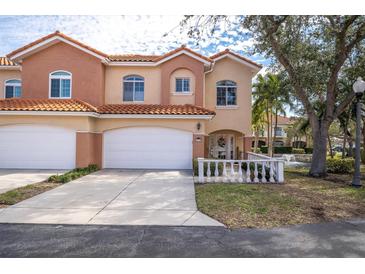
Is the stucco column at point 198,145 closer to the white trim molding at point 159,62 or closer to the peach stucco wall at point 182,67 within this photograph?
the peach stucco wall at point 182,67

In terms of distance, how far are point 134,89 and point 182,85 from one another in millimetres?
3093

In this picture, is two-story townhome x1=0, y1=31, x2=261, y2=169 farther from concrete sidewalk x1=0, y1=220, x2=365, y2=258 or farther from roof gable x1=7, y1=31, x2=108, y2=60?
concrete sidewalk x1=0, y1=220, x2=365, y2=258

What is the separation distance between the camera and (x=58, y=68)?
15.6 metres

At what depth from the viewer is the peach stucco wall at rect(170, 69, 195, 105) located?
16547mm

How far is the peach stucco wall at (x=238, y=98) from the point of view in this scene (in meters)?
17.2

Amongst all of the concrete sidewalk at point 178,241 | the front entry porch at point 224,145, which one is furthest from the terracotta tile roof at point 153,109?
the concrete sidewalk at point 178,241

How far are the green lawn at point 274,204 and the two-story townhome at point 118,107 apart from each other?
18.7ft

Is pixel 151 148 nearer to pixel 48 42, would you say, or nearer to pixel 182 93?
pixel 182 93

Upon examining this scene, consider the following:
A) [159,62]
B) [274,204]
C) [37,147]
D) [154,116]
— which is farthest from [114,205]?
[159,62]

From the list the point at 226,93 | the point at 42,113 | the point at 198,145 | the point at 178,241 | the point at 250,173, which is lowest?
the point at 178,241

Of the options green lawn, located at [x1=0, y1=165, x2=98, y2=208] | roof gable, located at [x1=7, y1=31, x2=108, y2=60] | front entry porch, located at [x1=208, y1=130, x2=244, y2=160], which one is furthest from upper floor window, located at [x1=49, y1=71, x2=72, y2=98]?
front entry porch, located at [x1=208, y1=130, x2=244, y2=160]

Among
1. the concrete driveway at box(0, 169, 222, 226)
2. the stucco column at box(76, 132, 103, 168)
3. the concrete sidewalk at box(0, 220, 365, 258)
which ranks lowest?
the concrete sidewalk at box(0, 220, 365, 258)

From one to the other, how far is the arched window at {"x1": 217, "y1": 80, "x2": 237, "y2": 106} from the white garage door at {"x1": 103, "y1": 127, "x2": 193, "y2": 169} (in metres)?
4.22

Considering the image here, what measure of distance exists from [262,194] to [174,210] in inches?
127
